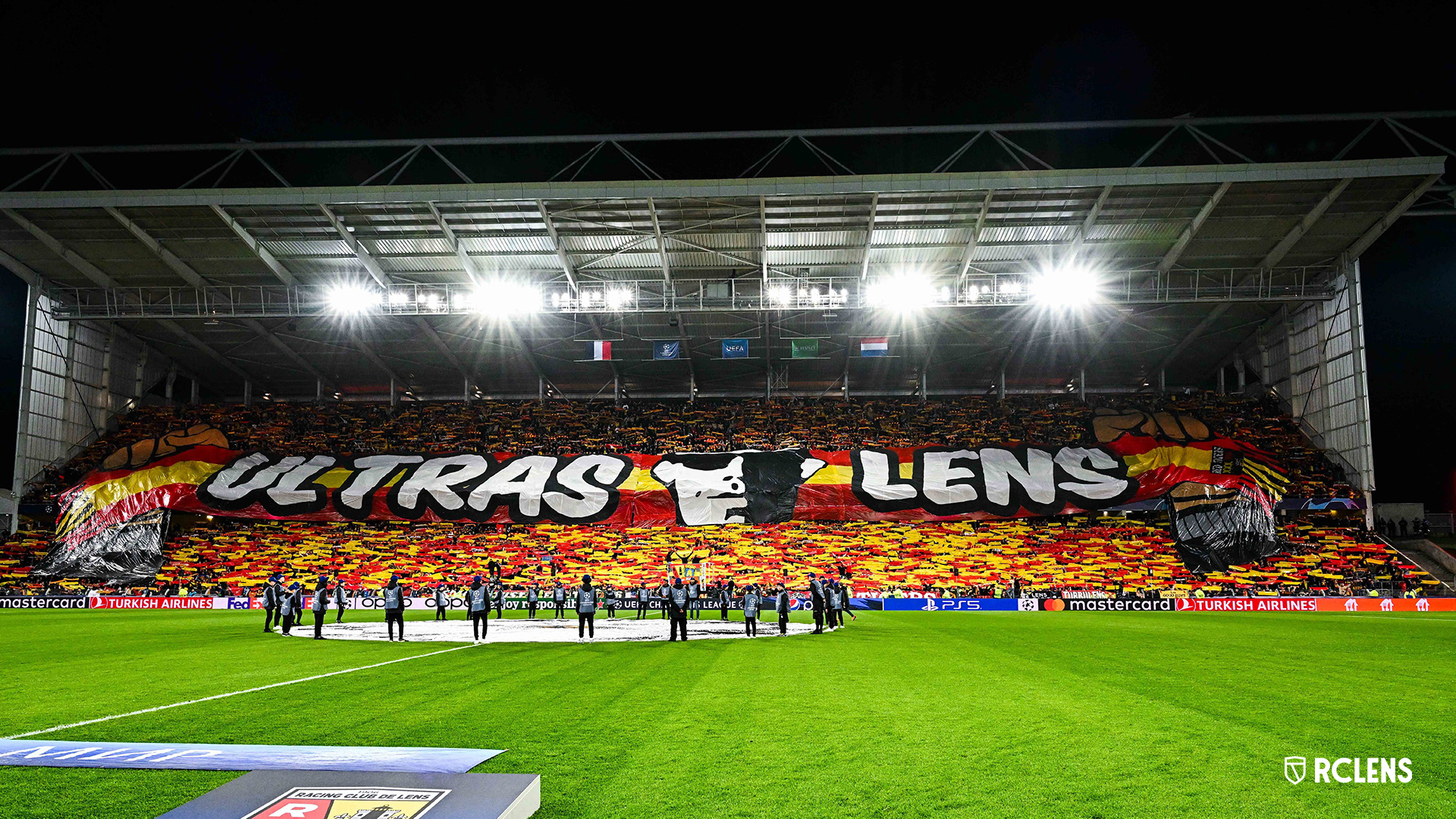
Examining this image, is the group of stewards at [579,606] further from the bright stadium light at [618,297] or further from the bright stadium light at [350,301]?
the bright stadium light at [618,297]

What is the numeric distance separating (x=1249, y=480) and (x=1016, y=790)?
3666 cm

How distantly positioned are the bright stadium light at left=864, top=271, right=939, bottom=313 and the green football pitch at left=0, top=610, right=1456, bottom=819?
68.2 ft

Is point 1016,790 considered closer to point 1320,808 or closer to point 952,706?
point 1320,808

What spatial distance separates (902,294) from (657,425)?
56.9 feet

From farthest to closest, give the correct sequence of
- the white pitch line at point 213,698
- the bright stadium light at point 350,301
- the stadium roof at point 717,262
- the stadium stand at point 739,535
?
the bright stadium light at point 350,301 < the stadium stand at point 739,535 < the stadium roof at point 717,262 < the white pitch line at point 213,698

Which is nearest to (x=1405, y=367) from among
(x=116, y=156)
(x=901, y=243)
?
(x=901, y=243)

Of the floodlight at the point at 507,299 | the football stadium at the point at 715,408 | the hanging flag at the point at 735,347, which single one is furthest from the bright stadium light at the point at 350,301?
the hanging flag at the point at 735,347

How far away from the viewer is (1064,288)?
34.9 m

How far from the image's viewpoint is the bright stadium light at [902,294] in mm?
35438

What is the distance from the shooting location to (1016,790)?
534 centimetres

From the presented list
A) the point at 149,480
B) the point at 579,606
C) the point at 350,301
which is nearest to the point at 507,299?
the point at 350,301

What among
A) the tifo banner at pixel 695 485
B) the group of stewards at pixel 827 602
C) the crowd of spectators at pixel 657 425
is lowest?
the group of stewards at pixel 827 602

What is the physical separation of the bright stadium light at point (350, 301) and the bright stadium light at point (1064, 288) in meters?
25.8

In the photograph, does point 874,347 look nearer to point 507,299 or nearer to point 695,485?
point 695,485
